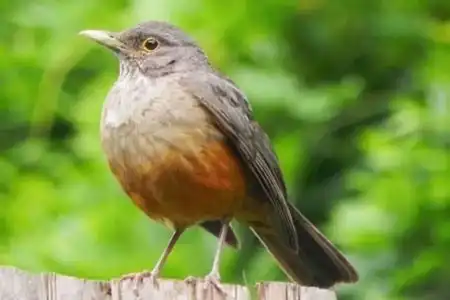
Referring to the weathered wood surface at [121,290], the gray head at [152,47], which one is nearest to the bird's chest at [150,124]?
the gray head at [152,47]

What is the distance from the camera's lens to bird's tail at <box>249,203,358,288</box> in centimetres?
589

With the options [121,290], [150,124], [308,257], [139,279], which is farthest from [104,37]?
[121,290]

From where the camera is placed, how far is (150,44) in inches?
242

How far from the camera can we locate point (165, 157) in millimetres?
5441

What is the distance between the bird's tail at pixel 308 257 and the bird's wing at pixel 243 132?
0.10m

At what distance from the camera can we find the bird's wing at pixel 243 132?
5.68 m

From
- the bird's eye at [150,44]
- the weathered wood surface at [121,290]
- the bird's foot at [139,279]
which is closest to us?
the weathered wood surface at [121,290]

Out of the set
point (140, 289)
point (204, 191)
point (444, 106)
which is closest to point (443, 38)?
point (444, 106)

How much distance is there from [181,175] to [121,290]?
115 centimetres

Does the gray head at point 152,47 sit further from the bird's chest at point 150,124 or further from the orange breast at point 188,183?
the orange breast at point 188,183

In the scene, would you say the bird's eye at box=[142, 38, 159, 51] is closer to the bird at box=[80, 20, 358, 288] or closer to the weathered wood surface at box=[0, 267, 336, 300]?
the bird at box=[80, 20, 358, 288]

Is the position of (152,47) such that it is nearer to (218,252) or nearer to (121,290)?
(218,252)

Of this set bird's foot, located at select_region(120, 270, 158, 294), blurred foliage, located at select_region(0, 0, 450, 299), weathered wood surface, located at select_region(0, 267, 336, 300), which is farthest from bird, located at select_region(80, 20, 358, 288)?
weathered wood surface, located at select_region(0, 267, 336, 300)

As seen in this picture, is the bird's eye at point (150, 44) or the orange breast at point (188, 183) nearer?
the orange breast at point (188, 183)
